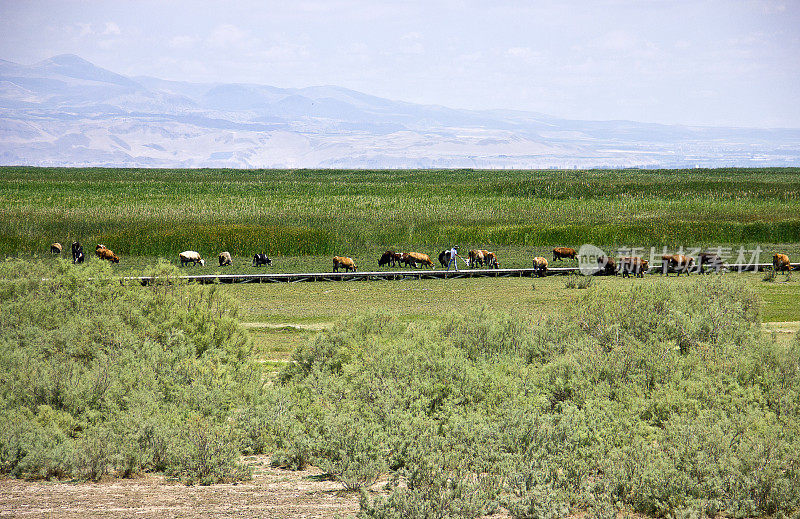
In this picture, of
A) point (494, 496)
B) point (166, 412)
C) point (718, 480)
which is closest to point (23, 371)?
point (166, 412)

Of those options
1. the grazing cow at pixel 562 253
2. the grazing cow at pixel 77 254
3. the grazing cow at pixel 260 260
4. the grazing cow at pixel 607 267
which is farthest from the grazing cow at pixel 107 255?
the grazing cow at pixel 607 267

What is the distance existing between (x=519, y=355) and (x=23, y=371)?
679 centimetres

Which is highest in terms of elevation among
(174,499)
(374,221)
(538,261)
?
(374,221)

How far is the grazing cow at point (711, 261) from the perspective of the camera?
27.1m

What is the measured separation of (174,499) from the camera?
22.5ft

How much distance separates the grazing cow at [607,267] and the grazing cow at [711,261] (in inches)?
120

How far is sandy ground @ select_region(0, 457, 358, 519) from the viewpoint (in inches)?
255

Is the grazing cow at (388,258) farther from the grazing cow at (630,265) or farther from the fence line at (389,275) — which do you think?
the grazing cow at (630,265)

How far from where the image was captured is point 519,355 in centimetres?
1109

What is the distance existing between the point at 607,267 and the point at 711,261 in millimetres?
4355

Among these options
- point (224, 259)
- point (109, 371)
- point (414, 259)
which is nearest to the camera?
point (109, 371)

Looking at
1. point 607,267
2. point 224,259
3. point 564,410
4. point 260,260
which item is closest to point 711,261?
point 607,267

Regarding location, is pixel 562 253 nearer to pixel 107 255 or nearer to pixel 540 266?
pixel 540 266

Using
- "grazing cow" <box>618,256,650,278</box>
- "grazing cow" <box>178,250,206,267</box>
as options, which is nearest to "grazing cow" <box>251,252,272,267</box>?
"grazing cow" <box>178,250,206,267</box>
